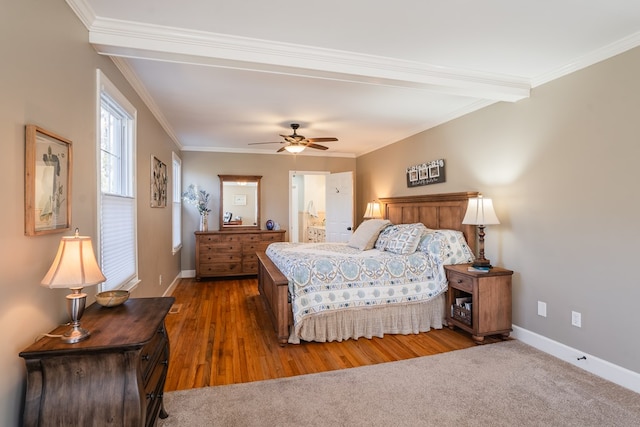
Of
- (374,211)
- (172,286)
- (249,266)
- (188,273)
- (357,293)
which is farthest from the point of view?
(188,273)

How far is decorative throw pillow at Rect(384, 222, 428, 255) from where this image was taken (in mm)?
3715

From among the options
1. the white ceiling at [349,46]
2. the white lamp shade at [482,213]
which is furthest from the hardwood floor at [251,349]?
the white ceiling at [349,46]

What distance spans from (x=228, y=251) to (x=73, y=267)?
4642 mm

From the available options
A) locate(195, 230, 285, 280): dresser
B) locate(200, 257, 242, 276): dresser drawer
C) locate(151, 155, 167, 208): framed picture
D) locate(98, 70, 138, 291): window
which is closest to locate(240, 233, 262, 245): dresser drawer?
locate(195, 230, 285, 280): dresser

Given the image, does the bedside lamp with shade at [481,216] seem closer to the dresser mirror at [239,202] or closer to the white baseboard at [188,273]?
the dresser mirror at [239,202]

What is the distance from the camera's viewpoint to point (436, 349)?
3025mm

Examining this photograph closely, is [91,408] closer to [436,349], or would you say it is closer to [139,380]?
[139,380]

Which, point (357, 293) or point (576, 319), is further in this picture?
point (357, 293)

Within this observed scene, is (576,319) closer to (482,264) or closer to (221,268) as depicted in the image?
(482,264)

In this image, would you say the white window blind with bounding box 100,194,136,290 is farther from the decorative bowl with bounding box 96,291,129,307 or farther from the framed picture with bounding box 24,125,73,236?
the framed picture with bounding box 24,125,73,236

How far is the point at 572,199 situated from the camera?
2.75m

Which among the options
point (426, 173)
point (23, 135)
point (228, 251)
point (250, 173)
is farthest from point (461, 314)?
point (250, 173)

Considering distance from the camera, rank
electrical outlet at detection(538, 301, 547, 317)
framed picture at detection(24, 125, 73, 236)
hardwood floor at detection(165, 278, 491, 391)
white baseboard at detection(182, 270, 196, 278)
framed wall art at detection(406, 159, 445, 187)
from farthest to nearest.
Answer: white baseboard at detection(182, 270, 196, 278)
framed wall art at detection(406, 159, 445, 187)
electrical outlet at detection(538, 301, 547, 317)
hardwood floor at detection(165, 278, 491, 391)
framed picture at detection(24, 125, 73, 236)

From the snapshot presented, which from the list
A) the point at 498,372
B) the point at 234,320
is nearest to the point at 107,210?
the point at 234,320
